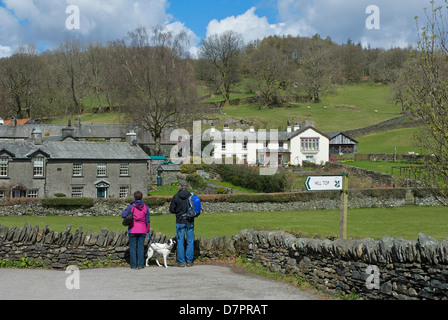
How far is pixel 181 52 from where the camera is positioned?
209 ft

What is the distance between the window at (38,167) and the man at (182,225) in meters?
34.7

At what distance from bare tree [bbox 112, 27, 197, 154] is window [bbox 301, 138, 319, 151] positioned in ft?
59.6

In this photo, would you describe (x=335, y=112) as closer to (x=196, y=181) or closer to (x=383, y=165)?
(x=383, y=165)

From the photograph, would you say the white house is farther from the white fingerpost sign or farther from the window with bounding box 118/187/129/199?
the white fingerpost sign

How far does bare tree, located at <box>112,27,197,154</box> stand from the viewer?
194 feet

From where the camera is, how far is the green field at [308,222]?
2803 centimetres

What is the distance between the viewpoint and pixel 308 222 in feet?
108

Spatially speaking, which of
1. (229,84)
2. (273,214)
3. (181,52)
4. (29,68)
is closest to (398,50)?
(229,84)

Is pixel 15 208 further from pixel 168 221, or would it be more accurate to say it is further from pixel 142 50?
pixel 142 50

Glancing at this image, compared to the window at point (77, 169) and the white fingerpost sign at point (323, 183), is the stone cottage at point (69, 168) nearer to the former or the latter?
the window at point (77, 169)

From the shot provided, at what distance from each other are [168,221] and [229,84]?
3265 inches

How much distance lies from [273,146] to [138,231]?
56.7 m

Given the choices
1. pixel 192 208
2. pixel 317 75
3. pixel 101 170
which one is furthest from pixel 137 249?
pixel 317 75

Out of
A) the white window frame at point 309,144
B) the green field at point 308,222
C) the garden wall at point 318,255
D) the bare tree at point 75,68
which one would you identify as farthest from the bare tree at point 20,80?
the garden wall at point 318,255
